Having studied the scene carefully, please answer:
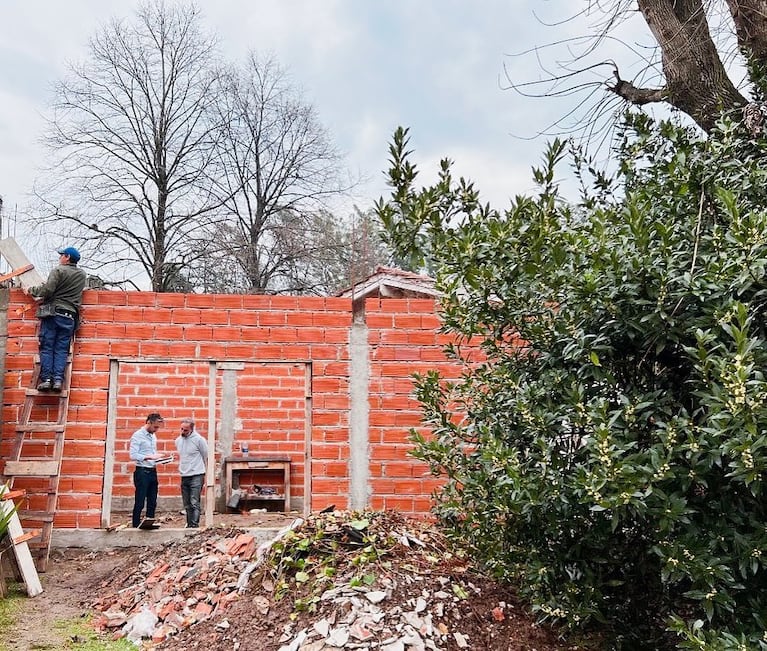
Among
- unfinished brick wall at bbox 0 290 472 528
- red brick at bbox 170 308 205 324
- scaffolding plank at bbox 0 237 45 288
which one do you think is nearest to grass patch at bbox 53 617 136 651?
unfinished brick wall at bbox 0 290 472 528

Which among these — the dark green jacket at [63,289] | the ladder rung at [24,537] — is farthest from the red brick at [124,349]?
the ladder rung at [24,537]

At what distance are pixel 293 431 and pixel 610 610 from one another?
7.23 meters

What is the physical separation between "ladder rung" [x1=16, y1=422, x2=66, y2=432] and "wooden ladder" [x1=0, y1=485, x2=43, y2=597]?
0.55 meters

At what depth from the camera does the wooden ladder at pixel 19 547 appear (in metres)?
5.73

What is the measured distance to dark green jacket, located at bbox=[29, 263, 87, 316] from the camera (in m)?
6.45

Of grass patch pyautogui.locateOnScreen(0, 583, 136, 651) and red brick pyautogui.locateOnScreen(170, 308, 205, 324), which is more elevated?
red brick pyautogui.locateOnScreen(170, 308, 205, 324)

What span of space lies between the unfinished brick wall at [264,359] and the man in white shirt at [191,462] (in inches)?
113

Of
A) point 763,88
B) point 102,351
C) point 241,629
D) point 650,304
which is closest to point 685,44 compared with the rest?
point 763,88

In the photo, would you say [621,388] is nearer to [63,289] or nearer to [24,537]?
[24,537]

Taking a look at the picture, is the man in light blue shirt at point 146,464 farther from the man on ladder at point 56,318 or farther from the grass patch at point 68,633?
the grass patch at point 68,633

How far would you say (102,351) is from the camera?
6652mm

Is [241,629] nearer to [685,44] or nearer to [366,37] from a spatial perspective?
[685,44]

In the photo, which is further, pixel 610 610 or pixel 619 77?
pixel 619 77

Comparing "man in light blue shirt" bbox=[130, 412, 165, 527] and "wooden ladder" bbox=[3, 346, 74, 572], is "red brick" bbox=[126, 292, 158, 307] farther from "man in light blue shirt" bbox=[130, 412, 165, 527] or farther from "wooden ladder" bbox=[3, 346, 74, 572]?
"man in light blue shirt" bbox=[130, 412, 165, 527]
